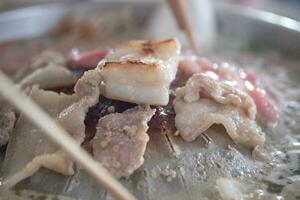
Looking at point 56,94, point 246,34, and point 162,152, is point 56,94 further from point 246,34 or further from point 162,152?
point 246,34

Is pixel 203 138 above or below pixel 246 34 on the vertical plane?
above

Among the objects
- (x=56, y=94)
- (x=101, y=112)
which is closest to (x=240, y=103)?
(x=101, y=112)

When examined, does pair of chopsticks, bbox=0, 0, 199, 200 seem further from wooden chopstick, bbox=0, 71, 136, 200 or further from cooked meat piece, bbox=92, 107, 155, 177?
cooked meat piece, bbox=92, 107, 155, 177

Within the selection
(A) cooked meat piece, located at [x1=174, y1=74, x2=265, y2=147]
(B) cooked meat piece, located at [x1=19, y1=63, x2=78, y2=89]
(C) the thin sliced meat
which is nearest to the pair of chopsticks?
(C) the thin sliced meat

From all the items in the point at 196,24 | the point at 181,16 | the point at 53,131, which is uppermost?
the point at 53,131

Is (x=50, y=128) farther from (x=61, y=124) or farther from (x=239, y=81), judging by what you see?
(x=239, y=81)

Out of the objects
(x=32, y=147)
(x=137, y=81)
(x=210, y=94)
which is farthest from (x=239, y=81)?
(x=32, y=147)

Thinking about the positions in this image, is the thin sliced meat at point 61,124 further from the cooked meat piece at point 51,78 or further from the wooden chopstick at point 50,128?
the wooden chopstick at point 50,128
